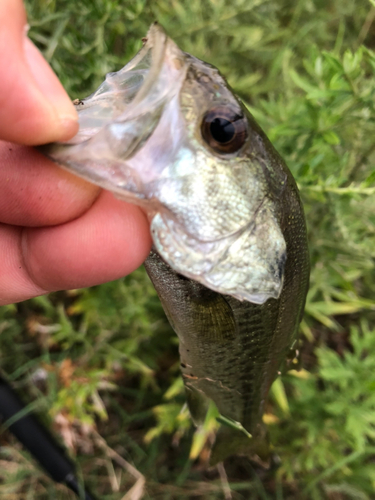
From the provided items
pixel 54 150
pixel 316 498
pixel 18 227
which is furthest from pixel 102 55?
pixel 316 498

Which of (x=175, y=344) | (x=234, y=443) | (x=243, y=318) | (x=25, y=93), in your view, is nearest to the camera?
(x=25, y=93)

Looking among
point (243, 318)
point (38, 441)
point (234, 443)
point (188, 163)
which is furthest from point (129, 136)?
point (38, 441)

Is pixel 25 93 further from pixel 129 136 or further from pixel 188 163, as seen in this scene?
pixel 188 163

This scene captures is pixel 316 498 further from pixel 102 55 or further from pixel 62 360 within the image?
pixel 102 55

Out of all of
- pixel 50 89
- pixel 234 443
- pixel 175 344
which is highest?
pixel 50 89

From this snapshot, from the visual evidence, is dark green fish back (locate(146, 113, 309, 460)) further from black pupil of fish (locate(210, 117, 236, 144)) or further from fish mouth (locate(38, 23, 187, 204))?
fish mouth (locate(38, 23, 187, 204))

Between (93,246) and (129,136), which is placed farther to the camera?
(93,246)

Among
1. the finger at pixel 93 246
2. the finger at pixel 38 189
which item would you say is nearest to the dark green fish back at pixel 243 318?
the finger at pixel 93 246

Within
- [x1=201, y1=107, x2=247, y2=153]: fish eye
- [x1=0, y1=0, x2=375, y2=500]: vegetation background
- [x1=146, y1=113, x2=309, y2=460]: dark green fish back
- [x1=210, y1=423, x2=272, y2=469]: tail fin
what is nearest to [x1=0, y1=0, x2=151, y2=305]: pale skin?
[x1=146, y1=113, x2=309, y2=460]: dark green fish back

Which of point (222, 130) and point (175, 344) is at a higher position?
point (222, 130)
